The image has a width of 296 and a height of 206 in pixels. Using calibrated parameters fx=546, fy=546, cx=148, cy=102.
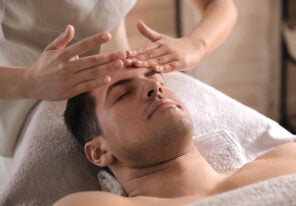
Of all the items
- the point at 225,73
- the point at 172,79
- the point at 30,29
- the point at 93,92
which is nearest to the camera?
the point at 93,92

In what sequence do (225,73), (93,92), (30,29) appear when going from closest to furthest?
1. (93,92)
2. (30,29)
3. (225,73)

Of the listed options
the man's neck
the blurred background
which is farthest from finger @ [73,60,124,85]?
the blurred background

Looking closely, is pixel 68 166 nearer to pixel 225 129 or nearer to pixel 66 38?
pixel 66 38

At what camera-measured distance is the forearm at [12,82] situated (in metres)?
1.33

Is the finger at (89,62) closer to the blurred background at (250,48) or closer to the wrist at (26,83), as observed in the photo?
the wrist at (26,83)

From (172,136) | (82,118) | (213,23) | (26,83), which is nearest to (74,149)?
(82,118)

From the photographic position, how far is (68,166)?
145 cm

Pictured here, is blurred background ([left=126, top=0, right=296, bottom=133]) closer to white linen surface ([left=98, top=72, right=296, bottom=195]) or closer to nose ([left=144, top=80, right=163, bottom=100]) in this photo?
white linen surface ([left=98, top=72, right=296, bottom=195])

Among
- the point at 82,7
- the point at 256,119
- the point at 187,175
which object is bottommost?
the point at 256,119

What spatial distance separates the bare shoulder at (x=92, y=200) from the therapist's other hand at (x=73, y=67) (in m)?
0.24

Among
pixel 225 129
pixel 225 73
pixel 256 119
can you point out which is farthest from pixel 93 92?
pixel 225 73

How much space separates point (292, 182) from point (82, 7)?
78 cm

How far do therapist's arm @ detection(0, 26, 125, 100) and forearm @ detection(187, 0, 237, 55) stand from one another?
1.41ft

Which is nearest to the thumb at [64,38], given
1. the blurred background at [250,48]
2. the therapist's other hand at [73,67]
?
the therapist's other hand at [73,67]
